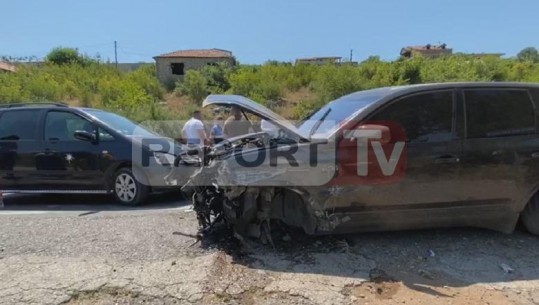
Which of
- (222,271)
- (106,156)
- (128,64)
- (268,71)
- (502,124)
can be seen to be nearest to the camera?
(222,271)

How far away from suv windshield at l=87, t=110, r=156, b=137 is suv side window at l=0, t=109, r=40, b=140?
0.91 m

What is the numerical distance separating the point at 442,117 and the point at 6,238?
4782 mm

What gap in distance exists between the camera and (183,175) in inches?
187

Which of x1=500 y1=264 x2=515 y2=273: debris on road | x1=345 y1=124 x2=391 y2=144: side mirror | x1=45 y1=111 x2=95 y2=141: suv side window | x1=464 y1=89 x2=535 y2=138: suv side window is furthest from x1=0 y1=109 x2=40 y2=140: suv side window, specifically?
x1=500 y1=264 x2=515 y2=273: debris on road

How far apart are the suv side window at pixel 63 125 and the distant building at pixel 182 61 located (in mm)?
34369

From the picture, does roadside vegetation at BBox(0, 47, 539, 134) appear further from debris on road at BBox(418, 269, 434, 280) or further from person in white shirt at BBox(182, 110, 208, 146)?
debris on road at BBox(418, 269, 434, 280)

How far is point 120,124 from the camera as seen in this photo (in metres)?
6.79

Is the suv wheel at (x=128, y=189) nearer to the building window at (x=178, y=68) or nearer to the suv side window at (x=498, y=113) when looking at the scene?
the suv side window at (x=498, y=113)

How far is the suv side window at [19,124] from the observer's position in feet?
21.7

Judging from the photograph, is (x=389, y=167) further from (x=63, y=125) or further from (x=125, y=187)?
(x=63, y=125)

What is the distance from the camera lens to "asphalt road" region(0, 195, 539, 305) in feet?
10.7

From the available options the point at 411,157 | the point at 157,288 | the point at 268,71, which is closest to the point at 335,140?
the point at 411,157

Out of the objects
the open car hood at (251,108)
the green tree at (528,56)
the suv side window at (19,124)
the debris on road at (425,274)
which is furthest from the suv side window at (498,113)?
the green tree at (528,56)

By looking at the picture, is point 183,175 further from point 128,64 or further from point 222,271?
point 128,64
